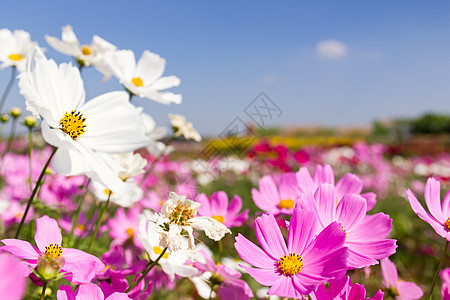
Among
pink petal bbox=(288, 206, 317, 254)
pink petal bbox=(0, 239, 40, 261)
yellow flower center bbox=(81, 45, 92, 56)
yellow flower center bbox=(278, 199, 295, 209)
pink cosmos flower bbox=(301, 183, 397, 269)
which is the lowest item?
pink petal bbox=(0, 239, 40, 261)

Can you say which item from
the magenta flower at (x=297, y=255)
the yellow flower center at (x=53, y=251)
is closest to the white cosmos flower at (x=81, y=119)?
the yellow flower center at (x=53, y=251)

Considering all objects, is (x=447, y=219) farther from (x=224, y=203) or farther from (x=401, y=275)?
(x=401, y=275)

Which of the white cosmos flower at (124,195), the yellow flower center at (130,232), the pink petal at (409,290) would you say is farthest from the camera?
the yellow flower center at (130,232)

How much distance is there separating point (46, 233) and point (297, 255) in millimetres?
341

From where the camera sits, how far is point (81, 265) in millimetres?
465

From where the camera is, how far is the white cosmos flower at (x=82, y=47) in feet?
2.83

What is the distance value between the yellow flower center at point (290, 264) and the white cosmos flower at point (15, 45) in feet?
2.82

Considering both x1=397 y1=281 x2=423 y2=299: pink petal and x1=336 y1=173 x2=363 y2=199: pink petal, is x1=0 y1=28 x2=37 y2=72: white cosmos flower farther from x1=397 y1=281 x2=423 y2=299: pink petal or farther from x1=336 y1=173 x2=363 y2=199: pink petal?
x1=397 y1=281 x2=423 y2=299: pink petal

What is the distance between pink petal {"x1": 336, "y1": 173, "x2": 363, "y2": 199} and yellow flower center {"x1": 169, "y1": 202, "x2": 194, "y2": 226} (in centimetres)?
33

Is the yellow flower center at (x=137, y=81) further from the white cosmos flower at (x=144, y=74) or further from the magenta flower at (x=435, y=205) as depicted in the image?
the magenta flower at (x=435, y=205)

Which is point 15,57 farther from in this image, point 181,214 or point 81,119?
point 181,214

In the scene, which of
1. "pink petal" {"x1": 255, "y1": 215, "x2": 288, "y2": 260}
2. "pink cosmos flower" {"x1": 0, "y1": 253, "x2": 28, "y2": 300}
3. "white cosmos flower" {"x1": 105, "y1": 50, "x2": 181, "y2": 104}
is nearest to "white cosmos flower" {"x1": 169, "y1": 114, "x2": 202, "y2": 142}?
"white cosmos flower" {"x1": 105, "y1": 50, "x2": 181, "y2": 104}

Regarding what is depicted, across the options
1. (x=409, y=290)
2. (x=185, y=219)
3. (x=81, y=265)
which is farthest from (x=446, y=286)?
(x=81, y=265)

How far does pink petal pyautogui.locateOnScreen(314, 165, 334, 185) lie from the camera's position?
0.67 m
